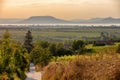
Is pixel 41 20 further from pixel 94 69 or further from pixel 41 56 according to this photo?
pixel 94 69

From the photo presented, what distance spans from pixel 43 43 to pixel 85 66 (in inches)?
803

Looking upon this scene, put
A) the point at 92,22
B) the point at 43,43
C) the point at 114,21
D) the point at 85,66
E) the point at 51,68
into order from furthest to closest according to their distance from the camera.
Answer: the point at 92,22
the point at 114,21
the point at 43,43
the point at 51,68
the point at 85,66

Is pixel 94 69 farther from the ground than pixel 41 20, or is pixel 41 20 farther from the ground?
pixel 94 69

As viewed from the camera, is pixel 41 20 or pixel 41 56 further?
pixel 41 20

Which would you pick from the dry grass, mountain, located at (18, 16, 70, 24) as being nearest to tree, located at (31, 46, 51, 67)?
the dry grass

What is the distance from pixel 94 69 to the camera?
854 centimetres

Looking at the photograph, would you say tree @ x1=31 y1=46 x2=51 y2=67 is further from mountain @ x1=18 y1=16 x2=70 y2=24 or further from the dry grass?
mountain @ x1=18 y1=16 x2=70 y2=24

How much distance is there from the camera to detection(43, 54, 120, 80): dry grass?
769cm

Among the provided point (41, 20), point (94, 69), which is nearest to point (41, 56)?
point (94, 69)

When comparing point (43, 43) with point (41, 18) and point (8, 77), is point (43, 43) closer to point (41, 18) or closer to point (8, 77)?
point (8, 77)

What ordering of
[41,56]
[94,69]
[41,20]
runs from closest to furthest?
1. [94,69]
2. [41,56]
3. [41,20]

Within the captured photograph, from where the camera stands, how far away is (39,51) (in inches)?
941

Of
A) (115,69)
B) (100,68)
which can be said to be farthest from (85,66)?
(115,69)

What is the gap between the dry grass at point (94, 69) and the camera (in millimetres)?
7688
